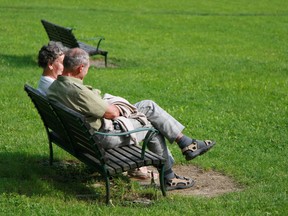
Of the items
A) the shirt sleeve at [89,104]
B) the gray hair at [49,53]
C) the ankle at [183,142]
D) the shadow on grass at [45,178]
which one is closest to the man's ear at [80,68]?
the shirt sleeve at [89,104]

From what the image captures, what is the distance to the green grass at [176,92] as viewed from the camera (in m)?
6.55

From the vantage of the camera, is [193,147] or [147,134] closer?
[147,134]

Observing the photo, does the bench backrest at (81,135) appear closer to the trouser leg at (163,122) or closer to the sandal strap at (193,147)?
the trouser leg at (163,122)

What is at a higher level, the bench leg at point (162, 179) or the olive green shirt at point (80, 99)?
the olive green shirt at point (80, 99)

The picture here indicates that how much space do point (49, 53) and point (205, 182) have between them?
2.06m

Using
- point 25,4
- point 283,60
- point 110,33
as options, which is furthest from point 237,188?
point 25,4

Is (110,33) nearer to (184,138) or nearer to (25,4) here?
(25,4)

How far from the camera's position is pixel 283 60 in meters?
17.0

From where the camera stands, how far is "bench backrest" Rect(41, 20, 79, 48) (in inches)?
557

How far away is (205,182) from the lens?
294 inches

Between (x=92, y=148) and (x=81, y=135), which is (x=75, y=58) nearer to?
(x=81, y=135)

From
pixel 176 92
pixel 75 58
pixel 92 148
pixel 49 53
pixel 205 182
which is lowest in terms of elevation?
pixel 176 92

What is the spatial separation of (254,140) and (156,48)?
927 cm

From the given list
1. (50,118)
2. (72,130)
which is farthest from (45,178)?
(72,130)
